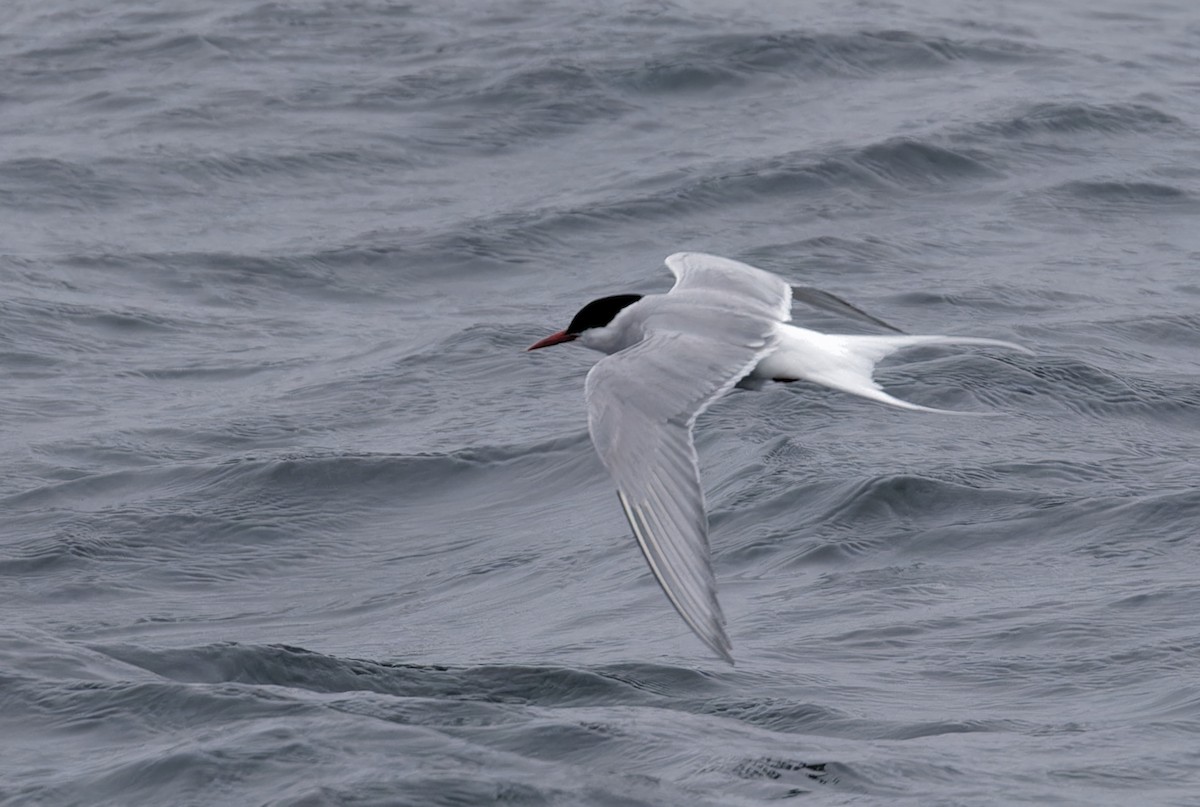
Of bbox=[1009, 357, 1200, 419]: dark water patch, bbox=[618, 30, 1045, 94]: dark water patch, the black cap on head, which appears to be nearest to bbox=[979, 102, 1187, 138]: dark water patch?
bbox=[618, 30, 1045, 94]: dark water patch

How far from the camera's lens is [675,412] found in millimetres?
5695

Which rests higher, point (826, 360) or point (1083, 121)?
point (826, 360)

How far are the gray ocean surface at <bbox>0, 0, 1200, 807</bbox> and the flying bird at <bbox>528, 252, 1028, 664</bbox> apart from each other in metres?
0.67

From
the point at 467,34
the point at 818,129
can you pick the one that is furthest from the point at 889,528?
the point at 467,34

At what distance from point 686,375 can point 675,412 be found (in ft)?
0.83

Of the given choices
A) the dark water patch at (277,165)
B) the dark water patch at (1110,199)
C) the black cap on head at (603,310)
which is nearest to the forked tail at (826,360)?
the black cap on head at (603,310)

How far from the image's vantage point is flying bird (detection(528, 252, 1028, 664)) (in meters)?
5.14

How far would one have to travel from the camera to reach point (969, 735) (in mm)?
5637

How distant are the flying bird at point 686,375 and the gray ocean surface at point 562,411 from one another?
2.20ft

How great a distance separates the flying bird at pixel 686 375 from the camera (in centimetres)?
514

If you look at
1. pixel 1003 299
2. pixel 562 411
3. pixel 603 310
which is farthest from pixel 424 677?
pixel 1003 299

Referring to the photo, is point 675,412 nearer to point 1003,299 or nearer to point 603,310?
point 603,310

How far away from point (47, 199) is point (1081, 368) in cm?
741

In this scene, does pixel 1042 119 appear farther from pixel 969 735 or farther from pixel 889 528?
pixel 969 735
